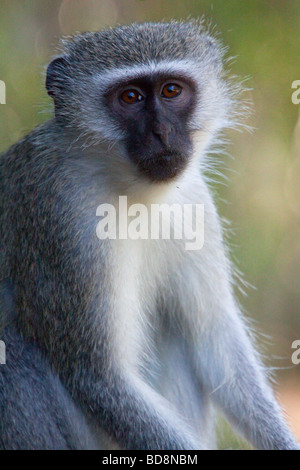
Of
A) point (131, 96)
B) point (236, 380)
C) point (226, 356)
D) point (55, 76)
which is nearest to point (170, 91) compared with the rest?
point (131, 96)

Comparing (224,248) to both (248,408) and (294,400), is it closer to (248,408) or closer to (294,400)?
(248,408)

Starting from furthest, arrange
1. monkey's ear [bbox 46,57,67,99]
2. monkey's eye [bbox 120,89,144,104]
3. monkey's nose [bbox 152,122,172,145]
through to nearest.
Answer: monkey's ear [bbox 46,57,67,99], monkey's eye [bbox 120,89,144,104], monkey's nose [bbox 152,122,172,145]

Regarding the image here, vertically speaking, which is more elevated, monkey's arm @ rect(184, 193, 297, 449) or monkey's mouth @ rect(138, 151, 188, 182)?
monkey's mouth @ rect(138, 151, 188, 182)

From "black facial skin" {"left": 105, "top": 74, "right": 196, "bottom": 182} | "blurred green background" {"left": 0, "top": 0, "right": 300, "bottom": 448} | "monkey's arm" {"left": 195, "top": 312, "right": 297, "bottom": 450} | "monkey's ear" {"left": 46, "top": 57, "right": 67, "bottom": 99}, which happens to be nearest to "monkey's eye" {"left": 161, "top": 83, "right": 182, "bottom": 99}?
"black facial skin" {"left": 105, "top": 74, "right": 196, "bottom": 182}

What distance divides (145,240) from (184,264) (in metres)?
0.35

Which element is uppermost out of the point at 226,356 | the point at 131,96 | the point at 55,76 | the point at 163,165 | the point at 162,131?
the point at 55,76

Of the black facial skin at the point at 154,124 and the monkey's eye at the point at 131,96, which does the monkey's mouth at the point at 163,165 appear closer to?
the black facial skin at the point at 154,124

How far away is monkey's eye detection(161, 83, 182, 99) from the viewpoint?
4.25 metres

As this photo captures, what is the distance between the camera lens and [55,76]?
4539mm

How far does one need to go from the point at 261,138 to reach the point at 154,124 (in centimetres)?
460

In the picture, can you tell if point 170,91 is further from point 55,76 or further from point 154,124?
point 55,76

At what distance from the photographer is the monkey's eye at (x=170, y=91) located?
425cm

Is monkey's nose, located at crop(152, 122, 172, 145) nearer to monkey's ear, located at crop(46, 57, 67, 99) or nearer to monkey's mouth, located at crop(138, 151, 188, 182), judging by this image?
monkey's mouth, located at crop(138, 151, 188, 182)
